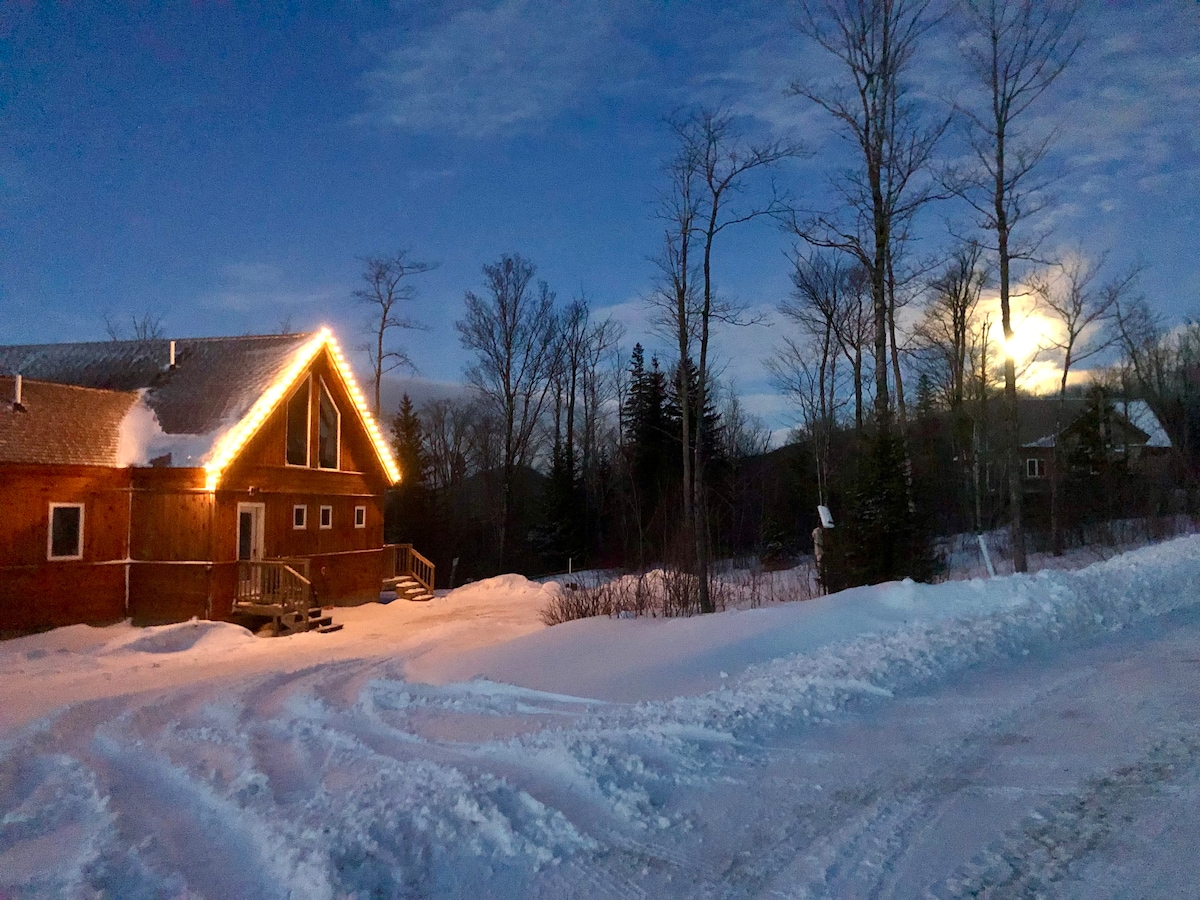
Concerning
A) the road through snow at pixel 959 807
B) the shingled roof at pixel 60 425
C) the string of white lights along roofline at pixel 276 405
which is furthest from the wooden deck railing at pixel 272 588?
the road through snow at pixel 959 807

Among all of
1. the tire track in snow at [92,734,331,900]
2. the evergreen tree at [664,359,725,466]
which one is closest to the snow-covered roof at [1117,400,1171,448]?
the evergreen tree at [664,359,725,466]

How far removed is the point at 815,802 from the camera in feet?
17.0

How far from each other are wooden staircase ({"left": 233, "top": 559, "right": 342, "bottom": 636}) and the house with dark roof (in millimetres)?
34

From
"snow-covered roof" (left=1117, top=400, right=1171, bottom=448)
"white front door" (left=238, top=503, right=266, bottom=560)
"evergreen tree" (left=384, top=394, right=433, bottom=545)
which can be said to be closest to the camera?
"white front door" (left=238, top=503, right=266, bottom=560)

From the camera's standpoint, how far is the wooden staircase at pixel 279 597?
17141mm

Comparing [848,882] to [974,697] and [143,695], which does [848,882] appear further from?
[143,695]

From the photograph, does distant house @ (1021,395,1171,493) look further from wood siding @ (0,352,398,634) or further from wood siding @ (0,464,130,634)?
wood siding @ (0,464,130,634)

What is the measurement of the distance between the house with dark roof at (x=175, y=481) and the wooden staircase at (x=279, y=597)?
0.11 ft

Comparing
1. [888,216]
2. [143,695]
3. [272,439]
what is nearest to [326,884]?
[143,695]

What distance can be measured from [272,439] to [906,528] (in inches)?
561

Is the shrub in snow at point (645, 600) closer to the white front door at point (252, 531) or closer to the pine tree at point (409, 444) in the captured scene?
the white front door at point (252, 531)

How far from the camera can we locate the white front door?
18.6m

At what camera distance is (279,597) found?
57.1 feet

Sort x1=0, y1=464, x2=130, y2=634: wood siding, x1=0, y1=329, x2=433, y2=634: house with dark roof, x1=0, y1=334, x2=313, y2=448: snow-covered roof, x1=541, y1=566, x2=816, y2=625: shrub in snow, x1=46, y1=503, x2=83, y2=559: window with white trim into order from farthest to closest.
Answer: x1=0, y1=334, x2=313, y2=448: snow-covered roof, x1=46, y1=503, x2=83, y2=559: window with white trim, x1=0, y1=329, x2=433, y2=634: house with dark roof, x1=0, y1=464, x2=130, y2=634: wood siding, x1=541, y1=566, x2=816, y2=625: shrub in snow
